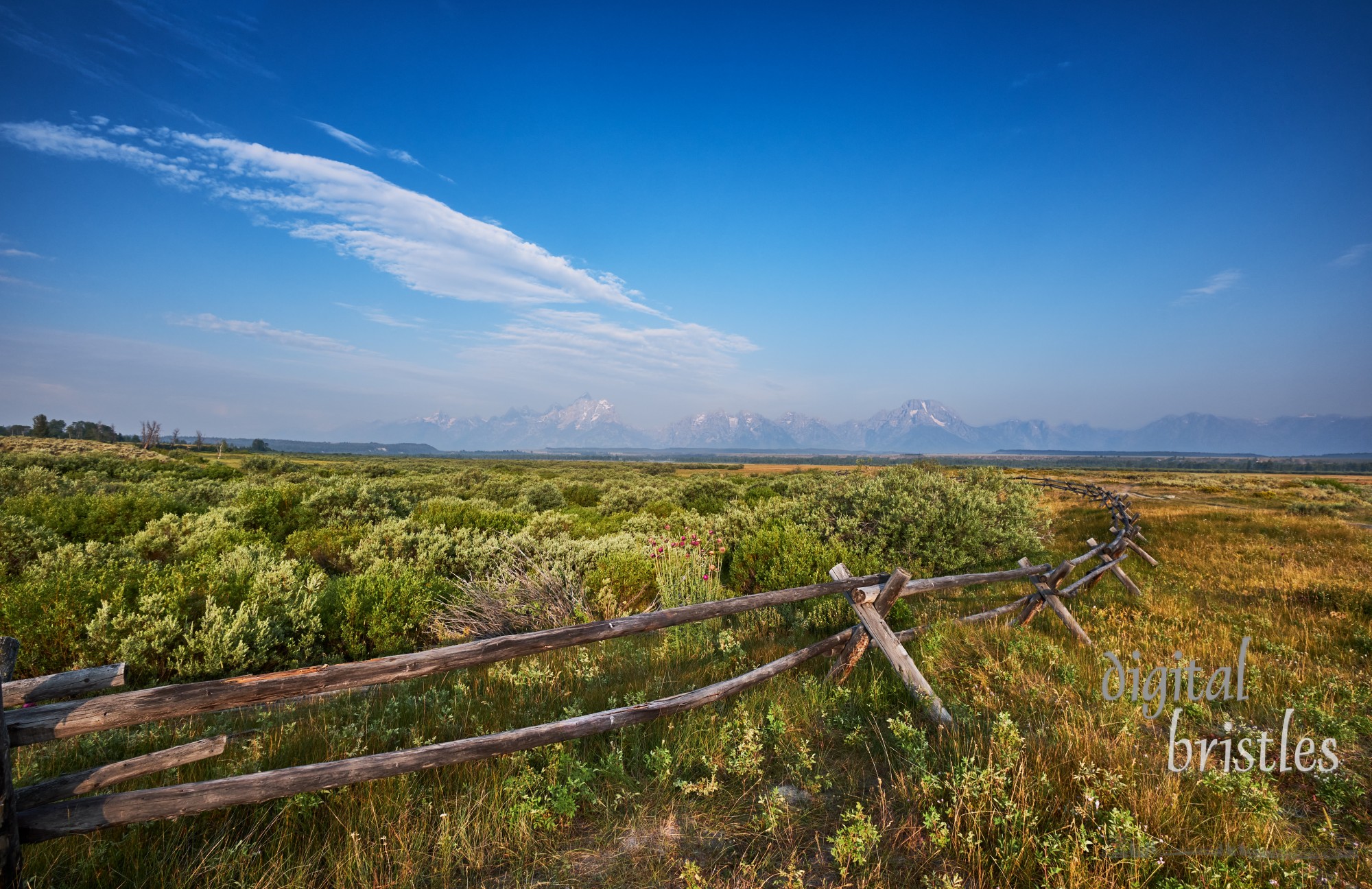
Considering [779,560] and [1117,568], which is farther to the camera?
[1117,568]

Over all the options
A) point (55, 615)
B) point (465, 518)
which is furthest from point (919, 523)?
point (55, 615)

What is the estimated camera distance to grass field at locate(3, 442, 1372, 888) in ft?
8.95

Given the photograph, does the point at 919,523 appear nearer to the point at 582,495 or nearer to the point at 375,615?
the point at 375,615

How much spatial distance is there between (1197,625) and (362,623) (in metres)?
11.7

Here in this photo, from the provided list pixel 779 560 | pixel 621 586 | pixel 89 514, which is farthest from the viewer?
pixel 89 514

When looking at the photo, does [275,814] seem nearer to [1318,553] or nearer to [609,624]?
[609,624]

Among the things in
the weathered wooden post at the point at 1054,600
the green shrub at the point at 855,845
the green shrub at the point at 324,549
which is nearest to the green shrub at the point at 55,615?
the green shrub at the point at 324,549

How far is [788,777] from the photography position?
3.79 metres

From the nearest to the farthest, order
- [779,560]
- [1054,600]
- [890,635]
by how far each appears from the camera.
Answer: [890,635]
[1054,600]
[779,560]

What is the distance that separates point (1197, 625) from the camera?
7.17m

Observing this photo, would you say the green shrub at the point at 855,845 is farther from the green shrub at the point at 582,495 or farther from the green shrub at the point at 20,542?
the green shrub at the point at 582,495

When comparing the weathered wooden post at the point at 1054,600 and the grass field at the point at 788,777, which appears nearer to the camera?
the grass field at the point at 788,777

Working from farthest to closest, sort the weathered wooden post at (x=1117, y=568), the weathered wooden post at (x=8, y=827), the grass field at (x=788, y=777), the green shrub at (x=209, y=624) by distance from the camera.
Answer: the weathered wooden post at (x=1117, y=568) < the green shrub at (x=209, y=624) < the grass field at (x=788, y=777) < the weathered wooden post at (x=8, y=827)

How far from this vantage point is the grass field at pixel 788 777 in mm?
2729
